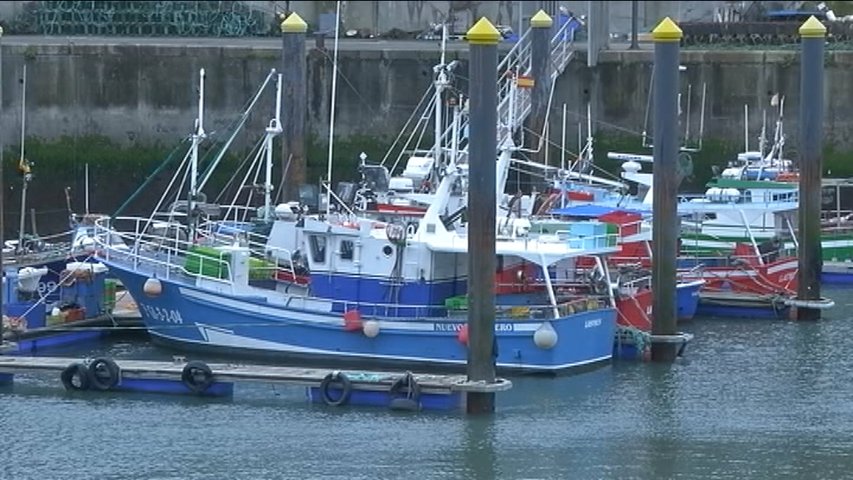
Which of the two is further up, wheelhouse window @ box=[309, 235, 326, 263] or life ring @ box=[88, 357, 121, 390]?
wheelhouse window @ box=[309, 235, 326, 263]

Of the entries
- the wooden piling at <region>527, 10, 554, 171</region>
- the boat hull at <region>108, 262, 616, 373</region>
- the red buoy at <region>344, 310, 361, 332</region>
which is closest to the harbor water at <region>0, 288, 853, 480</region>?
the boat hull at <region>108, 262, 616, 373</region>

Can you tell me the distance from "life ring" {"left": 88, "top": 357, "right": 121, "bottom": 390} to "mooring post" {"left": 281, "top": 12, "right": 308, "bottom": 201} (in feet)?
27.5

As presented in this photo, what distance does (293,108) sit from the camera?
1487 inches

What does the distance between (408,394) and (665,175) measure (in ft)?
18.3

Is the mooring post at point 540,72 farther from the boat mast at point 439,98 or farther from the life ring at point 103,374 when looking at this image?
the life ring at point 103,374

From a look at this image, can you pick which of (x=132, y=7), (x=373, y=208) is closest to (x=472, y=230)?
(x=373, y=208)

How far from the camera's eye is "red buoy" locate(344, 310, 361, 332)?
31000 millimetres

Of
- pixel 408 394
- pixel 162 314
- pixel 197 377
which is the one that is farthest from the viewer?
pixel 162 314

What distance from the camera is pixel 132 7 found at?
5281 centimetres

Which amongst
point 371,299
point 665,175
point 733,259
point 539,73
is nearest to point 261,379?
Answer: point 371,299

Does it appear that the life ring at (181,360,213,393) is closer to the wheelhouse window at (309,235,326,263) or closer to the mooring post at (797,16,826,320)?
the wheelhouse window at (309,235,326,263)

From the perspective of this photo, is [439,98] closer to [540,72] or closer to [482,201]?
[482,201]

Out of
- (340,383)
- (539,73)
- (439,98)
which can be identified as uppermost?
(539,73)

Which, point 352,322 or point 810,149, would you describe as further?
point 810,149
